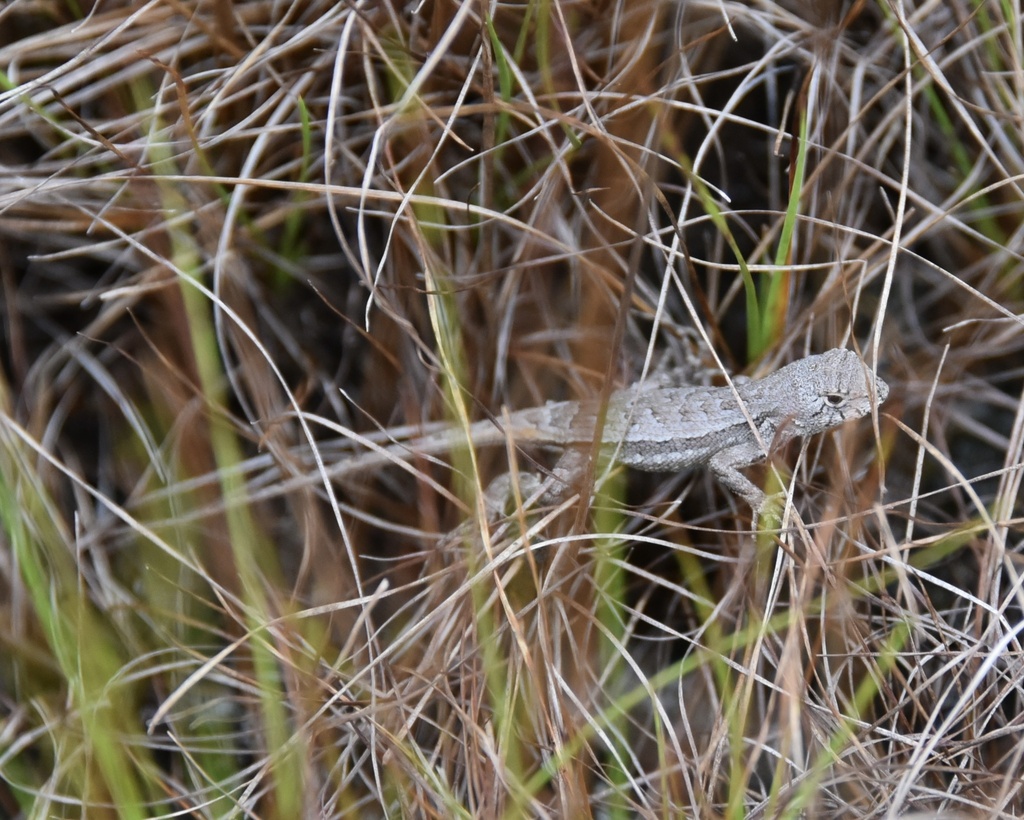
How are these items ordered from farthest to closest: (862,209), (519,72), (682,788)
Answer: (862,209)
(519,72)
(682,788)

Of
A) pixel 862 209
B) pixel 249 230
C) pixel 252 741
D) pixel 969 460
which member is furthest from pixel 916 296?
pixel 252 741

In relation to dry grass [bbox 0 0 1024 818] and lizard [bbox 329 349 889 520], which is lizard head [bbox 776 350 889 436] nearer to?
lizard [bbox 329 349 889 520]

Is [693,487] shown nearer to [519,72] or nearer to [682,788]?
[682,788]

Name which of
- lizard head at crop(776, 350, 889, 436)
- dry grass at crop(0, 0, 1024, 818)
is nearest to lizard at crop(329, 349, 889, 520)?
lizard head at crop(776, 350, 889, 436)

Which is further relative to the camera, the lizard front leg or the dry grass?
the lizard front leg

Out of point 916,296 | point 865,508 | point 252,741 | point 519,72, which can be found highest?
point 519,72

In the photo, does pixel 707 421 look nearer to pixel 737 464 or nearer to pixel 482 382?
pixel 737 464
